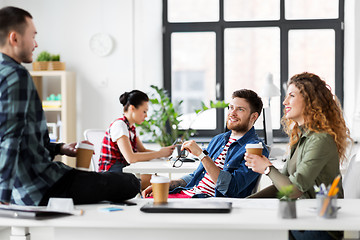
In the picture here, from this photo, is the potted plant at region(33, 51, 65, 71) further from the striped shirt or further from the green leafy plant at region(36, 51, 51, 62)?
the striped shirt

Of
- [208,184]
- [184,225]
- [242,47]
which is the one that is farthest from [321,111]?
[242,47]

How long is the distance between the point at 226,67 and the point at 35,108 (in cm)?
459

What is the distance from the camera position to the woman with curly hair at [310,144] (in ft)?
7.72

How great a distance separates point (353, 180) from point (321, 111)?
0.45 meters

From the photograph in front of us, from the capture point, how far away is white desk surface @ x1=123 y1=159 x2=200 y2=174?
3822 millimetres

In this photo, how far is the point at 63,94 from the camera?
6.04m

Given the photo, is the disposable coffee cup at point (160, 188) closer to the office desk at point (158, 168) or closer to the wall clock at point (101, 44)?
the office desk at point (158, 168)

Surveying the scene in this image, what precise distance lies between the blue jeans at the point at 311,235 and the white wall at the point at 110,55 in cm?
417

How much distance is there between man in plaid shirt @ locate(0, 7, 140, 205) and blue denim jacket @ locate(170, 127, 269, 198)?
0.71 m

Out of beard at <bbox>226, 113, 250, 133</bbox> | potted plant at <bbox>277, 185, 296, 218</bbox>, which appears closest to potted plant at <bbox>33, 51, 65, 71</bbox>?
beard at <bbox>226, 113, 250, 133</bbox>

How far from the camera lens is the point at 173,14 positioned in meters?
6.46

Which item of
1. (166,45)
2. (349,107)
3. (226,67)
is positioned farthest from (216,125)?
(349,107)

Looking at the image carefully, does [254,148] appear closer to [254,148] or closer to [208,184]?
[254,148]

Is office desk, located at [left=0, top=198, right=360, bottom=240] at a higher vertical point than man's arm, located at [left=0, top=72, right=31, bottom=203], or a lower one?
lower
